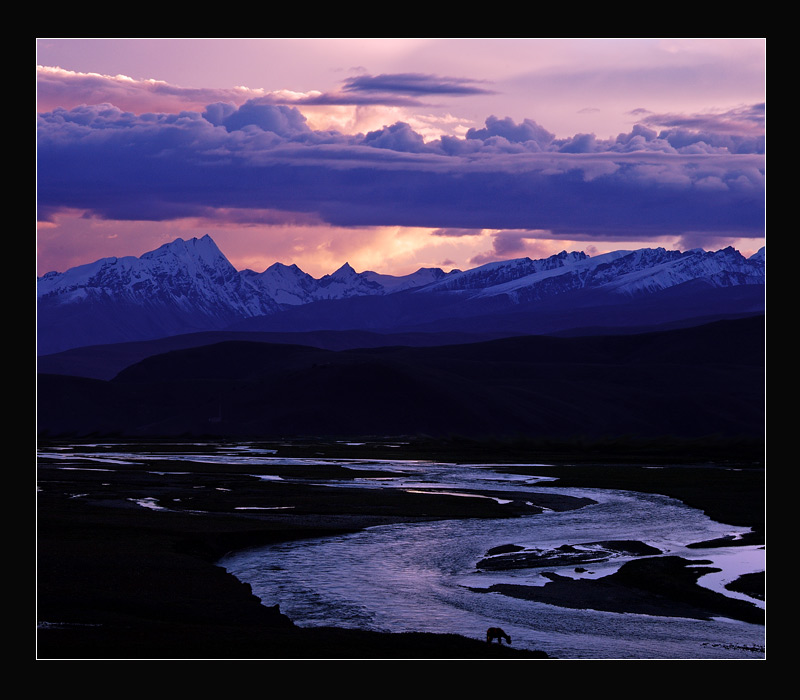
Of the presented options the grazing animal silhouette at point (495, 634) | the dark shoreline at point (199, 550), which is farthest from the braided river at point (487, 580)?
the dark shoreline at point (199, 550)

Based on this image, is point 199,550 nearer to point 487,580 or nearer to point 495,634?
point 487,580

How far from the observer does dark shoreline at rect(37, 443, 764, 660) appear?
35.0m

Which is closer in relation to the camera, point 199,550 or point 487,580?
point 487,580

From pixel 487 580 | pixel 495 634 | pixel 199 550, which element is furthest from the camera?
pixel 199 550

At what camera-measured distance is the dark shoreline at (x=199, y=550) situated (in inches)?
1378

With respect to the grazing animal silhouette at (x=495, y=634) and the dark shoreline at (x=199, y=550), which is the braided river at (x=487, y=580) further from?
the dark shoreline at (x=199, y=550)

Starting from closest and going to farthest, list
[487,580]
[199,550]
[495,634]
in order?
[495,634], [487,580], [199,550]

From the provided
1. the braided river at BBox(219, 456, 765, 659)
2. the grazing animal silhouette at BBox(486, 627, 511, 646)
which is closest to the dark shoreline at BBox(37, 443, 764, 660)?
the grazing animal silhouette at BBox(486, 627, 511, 646)

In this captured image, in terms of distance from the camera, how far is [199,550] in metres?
55.1

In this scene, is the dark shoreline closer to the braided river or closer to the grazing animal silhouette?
the grazing animal silhouette

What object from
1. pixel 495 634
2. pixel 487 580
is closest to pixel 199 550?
pixel 487 580

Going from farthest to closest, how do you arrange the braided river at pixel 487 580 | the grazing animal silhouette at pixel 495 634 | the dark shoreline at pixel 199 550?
the braided river at pixel 487 580 → the grazing animal silhouette at pixel 495 634 → the dark shoreline at pixel 199 550

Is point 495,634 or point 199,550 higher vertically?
point 495,634
